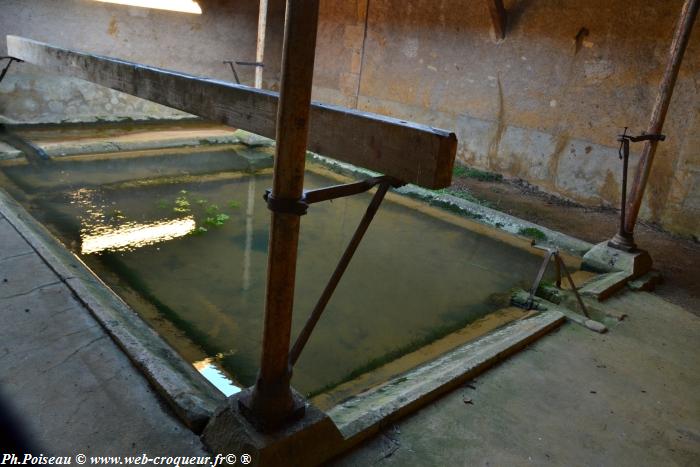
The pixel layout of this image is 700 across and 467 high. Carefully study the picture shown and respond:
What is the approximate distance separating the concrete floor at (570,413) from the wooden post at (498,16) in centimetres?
520

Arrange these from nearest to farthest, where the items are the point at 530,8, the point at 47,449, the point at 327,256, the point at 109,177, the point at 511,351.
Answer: the point at 47,449, the point at 511,351, the point at 327,256, the point at 109,177, the point at 530,8

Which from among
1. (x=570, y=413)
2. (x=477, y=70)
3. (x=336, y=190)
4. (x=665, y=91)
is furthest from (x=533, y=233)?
(x=336, y=190)

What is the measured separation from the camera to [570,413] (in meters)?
2.39

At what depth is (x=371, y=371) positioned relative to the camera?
2.86m

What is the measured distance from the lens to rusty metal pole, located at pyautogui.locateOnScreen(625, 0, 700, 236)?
12.3ft

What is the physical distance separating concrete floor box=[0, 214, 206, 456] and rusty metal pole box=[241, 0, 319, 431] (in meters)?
A: 0.37

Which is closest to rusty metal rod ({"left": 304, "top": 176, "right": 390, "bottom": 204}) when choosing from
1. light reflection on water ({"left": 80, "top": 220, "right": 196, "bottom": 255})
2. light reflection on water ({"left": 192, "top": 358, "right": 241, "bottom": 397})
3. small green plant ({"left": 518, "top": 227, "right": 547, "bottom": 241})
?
light reflection on water ({"left": 192, "top": 358, "right": 241, "bottom": 397})

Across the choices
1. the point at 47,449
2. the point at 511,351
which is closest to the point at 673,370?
the point at 511,351

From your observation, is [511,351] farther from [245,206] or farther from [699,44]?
[699,44]

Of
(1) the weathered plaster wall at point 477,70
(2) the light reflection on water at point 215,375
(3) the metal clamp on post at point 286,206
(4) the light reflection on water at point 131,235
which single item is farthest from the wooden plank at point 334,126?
(1) the weathered plaster wall at point 477,70

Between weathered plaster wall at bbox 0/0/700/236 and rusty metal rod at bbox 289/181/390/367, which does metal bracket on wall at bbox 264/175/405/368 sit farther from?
weathered plaster wall at bbox 0/0/700/236

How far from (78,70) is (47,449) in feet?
9.51

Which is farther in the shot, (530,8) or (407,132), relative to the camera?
(530,8)

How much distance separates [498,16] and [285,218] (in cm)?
652
